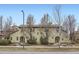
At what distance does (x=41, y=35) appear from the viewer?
13.5 feet

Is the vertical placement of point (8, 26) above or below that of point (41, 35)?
above

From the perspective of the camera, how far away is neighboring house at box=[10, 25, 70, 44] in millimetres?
4090

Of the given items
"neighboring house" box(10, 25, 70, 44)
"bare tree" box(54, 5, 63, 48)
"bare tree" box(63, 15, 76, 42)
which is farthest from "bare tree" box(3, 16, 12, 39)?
"bare tree" box(63, 15, 76, 42)

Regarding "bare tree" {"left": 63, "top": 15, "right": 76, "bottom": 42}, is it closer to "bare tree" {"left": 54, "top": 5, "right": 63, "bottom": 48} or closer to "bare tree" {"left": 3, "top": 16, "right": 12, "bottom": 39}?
"bare tree" {"left": 54, "top": 5, "right": 63, "bottom": 48}

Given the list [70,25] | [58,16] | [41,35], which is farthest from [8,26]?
[70,25]

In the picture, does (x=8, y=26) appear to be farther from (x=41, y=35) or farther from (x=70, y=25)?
(x=70, y=25)

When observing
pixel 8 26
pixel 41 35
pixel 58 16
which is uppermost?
pixel 58 16

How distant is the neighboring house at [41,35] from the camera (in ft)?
13.4

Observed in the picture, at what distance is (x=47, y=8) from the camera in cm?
412

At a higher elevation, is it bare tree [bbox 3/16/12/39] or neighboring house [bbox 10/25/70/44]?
bare tree [bbox 3/16/12/39]

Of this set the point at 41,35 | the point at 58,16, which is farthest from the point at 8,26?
the point at 58,16

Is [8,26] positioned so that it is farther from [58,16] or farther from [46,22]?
[58,16]
